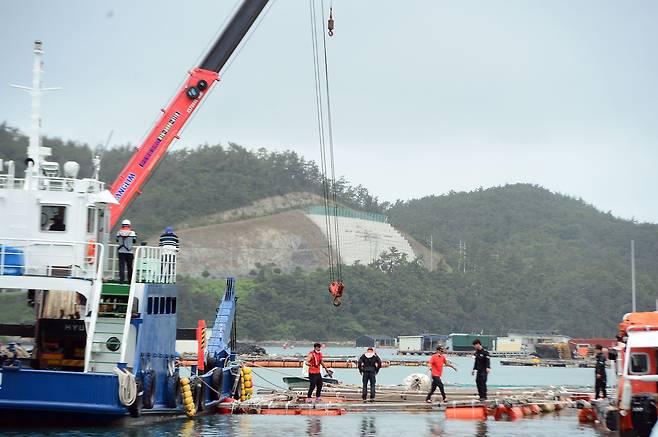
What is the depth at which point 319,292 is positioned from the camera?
646ft

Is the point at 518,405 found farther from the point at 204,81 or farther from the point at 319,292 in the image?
the point at 319,292

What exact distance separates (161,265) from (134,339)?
10.9ft

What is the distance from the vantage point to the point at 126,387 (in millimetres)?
29578

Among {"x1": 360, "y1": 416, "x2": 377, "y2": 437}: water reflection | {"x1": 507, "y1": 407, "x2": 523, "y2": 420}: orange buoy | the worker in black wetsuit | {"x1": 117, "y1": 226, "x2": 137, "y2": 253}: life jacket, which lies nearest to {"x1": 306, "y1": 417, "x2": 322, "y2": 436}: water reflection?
{"x1": 360, "y1": 416, "x2": 377, "y2": 437}: water reflection

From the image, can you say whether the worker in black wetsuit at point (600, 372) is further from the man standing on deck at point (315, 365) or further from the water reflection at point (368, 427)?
the man standing on deck at point (315, 365)

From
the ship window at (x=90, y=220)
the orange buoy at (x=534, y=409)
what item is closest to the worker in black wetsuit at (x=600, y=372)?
the orange buoy at (x=534, y=409)

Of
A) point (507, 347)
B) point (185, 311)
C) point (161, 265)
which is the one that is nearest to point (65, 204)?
point (161, 265)

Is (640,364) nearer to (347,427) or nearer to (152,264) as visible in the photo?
(347,427)

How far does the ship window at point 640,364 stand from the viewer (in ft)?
93.4

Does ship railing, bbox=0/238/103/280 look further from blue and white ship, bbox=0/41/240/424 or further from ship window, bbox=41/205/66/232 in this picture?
ship window, bbox=41/205/66/232

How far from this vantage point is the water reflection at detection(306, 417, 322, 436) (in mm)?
30933

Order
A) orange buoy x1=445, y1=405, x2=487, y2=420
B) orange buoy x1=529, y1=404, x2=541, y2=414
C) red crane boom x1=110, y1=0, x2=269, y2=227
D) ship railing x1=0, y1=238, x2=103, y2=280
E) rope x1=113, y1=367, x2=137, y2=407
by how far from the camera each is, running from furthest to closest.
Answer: red crane boom x1=110, y1=0, x2=269, y2=227 < orange buoy x1=529, y1=404, x2=541, y2=414 < orange buoy x1=445, y1=405, x2=487, y2=420 < ship railing x1=0, y1=238, x2=103, y2=280 < rope x1=113, y1=367, x2=137, y2=407

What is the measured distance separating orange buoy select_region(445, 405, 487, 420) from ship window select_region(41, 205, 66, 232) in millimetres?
12742

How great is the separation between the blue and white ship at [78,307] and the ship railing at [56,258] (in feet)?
0.09
